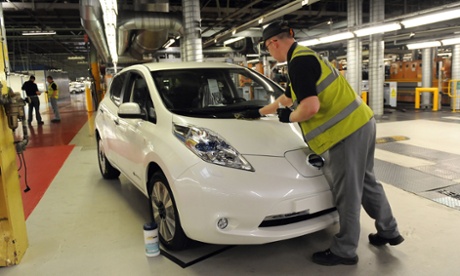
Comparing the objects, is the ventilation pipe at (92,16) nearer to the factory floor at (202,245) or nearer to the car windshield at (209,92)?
the factory floor at (202,245)

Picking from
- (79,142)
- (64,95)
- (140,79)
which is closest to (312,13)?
(79,142)

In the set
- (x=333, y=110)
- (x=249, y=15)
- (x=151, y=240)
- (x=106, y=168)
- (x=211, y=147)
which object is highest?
(x=249, y=15)

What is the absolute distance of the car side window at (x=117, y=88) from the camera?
13.7ft

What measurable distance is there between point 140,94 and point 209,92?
685mm

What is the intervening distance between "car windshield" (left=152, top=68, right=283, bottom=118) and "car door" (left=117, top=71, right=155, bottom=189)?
197 millimetres

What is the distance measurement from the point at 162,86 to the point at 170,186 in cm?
109

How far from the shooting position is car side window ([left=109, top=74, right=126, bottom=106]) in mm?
4163

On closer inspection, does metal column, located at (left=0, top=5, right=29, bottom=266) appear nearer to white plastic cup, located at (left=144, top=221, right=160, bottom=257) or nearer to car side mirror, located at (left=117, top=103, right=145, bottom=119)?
car side mirror, located at (left=117, top=103, right=145, bottom=119)

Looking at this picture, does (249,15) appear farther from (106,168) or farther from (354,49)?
(106,168)

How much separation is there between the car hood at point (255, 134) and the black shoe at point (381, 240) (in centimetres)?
96

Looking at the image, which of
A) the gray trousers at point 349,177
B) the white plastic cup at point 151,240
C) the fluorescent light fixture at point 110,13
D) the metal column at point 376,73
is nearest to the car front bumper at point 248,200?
the gray trousers at point 349,177

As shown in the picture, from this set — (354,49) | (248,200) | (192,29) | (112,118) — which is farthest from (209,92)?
(354,49)

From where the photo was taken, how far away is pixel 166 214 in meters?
2.81

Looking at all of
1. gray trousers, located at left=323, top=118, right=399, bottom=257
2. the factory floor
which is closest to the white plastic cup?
the factory floor
